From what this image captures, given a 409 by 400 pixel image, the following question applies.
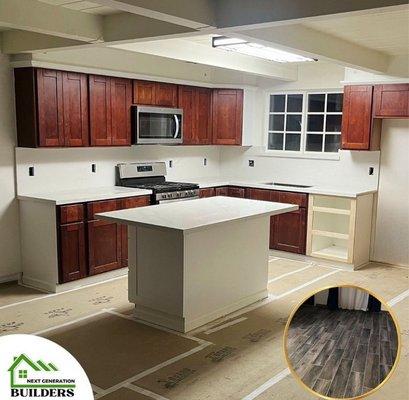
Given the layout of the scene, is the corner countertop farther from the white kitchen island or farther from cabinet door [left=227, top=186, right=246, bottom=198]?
the white kitchen island

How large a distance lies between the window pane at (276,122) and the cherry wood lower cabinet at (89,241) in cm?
256

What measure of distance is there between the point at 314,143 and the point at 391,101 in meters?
1.27

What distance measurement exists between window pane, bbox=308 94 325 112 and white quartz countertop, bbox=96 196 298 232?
97.1 inches

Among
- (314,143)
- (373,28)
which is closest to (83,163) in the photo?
(314,143)

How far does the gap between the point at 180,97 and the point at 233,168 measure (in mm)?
1536

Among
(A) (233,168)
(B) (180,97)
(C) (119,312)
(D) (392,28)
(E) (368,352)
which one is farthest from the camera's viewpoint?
(A) (233,168)

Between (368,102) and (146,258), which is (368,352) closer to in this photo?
(146,258)

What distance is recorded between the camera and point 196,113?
22.0ft

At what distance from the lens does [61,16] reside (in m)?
3.66

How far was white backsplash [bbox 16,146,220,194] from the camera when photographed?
204 inches

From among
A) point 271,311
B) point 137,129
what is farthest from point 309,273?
point 137,129

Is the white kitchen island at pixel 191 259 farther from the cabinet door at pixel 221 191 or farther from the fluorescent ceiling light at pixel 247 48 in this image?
the cabinet door at pixel 221 191

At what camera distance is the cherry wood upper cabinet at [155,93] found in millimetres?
5832

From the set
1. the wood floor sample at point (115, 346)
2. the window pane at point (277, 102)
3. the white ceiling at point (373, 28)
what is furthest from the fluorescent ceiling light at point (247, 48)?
the wood floor sample at point (115, 346)
